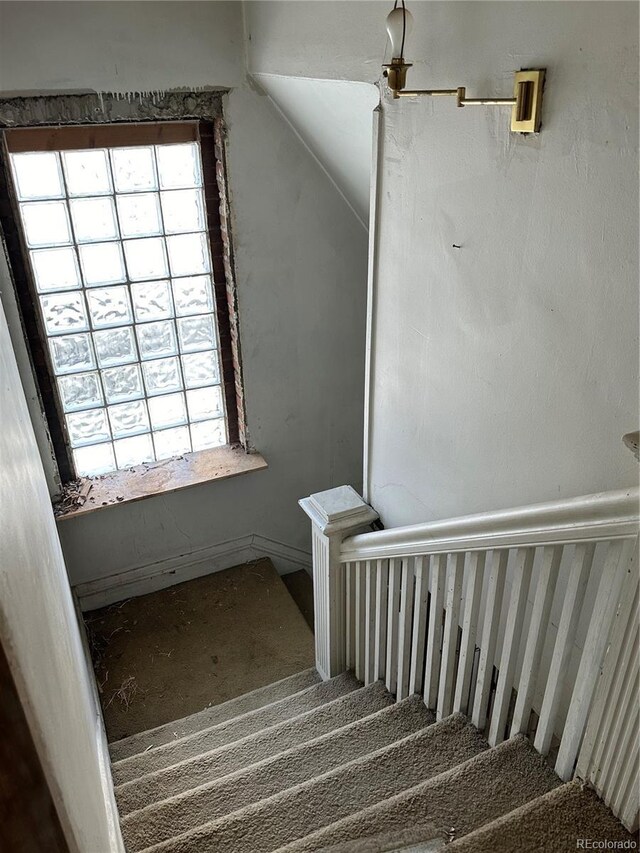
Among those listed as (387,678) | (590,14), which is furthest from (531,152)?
(387,678)

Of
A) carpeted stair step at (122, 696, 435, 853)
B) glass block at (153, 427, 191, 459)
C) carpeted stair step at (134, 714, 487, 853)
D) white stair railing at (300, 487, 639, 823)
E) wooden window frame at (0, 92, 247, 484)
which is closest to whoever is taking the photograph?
white stair railing at (300, 487, 639, 823)

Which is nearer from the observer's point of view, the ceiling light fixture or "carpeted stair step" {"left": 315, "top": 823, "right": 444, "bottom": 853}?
the ceiling light fixture

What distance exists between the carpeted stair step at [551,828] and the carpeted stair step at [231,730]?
47.8 inches

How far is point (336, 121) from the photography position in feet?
7.53

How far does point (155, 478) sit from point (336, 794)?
6.25 feet

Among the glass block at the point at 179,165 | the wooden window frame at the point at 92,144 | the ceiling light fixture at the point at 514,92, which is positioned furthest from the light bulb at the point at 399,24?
the glass block at the point at 179,165

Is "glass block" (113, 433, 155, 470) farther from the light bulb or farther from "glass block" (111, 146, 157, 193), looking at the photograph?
the light bulb

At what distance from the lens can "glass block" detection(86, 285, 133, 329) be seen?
2.97 meters

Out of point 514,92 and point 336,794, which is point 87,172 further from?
point 336,794

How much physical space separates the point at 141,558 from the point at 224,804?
172 centimetres

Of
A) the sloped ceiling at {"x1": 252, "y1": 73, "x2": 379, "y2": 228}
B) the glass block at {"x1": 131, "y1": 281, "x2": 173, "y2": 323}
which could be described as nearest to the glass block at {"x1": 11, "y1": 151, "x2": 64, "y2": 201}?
the glass block at {"x1": 131, "y1": 281, "x2": 173, "y2": 323}

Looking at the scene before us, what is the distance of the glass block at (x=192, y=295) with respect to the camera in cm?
314

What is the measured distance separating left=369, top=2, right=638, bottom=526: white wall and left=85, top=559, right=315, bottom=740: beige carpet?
162 centimetres

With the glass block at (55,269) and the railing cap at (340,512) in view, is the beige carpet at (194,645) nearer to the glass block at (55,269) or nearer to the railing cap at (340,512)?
the railing cap at (340,512)
